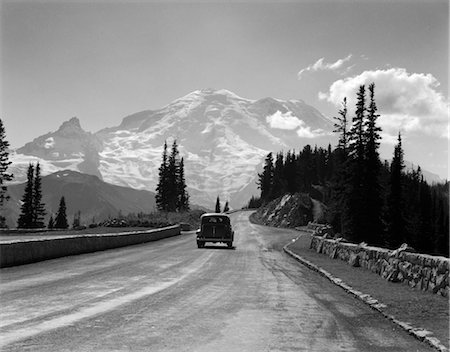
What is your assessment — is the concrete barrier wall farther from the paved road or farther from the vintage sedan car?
the vintage sedan car

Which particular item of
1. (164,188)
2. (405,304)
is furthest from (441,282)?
(164,188)

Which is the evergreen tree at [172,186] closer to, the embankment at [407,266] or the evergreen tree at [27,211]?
the evergreen tree at [27,211]

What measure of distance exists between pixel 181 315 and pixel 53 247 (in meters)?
13.8

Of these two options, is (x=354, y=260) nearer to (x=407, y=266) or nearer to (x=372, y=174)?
(x=407, y=266)

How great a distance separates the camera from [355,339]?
24.4ft

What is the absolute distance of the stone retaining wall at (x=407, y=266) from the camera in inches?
443

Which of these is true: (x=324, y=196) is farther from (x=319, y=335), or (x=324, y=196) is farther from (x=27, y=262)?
(x=319, y=335)

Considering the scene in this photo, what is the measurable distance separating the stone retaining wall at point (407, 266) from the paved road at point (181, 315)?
75.3 inches

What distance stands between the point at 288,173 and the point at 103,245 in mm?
118907

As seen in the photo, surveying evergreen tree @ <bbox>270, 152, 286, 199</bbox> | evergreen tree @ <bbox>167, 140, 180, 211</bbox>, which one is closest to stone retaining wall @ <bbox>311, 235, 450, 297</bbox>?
evergreen tree @ <bbox>167, 140, 180, 211</bbox>

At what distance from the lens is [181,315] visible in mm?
8617

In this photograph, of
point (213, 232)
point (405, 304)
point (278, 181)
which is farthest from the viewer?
point (278, 181)

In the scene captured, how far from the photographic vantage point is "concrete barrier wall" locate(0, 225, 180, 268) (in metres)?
17.1

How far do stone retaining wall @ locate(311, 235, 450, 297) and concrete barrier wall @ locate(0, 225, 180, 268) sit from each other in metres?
12.6
